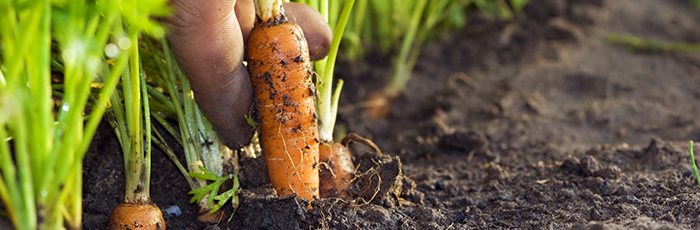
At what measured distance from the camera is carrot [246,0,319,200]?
1.11m

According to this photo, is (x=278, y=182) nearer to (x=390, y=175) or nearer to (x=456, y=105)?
(x=390, y=175)

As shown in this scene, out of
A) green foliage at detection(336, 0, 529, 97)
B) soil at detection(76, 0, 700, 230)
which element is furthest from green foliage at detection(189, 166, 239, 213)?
green foliage at detection(336, 0, 529, 97)

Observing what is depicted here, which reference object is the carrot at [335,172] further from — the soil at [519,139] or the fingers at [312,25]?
the fingers at [312,25]

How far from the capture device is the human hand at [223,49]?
100 centimetres

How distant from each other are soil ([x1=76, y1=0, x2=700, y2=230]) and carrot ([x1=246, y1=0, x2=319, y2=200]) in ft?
0.29

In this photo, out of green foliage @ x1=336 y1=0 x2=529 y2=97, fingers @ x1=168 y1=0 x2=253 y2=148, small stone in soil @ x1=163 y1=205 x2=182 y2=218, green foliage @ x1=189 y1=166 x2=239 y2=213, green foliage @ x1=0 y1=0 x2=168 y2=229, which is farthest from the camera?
green foliage @ x1=336 y1=0 x2=529 y2=97

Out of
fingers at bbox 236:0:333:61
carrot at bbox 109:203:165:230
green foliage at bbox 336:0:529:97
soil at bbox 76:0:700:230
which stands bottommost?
soil at bbox 76:0:700:230

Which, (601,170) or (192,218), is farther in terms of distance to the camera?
(601,170)

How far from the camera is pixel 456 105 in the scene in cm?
233

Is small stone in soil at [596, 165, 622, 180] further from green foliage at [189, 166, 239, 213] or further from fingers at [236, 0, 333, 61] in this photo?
green foliage at [189, 166, 239, 213]

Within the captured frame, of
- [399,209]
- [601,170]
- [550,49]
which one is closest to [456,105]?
[550,49]

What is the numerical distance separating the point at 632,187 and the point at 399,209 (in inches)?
24.0

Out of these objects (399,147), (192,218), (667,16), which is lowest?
(399,147)

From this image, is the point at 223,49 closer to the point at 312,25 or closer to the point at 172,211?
the point at 312,25
